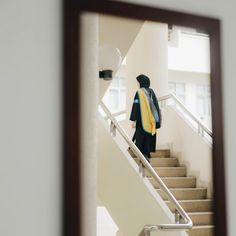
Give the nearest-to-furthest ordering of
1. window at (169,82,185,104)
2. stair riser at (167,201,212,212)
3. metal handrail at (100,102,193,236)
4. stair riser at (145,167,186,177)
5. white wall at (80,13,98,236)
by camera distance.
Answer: white wall at (80,13,98,236), metal handrail at (100,102,193,236), stair riser at (167,201,212,212), stair riser at (145,167,186,177), window at (169,82,185,104)

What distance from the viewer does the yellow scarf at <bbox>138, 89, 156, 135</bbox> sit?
325 cm

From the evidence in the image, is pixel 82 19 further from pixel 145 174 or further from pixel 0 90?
pixel 145 174

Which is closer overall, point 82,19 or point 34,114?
point 34,114

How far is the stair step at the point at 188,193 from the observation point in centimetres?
341

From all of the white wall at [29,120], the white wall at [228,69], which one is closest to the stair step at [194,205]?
the white wall at [228,69]

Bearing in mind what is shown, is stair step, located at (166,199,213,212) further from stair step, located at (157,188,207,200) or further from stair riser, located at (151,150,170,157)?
stair riser, located at (151,150,170,157)

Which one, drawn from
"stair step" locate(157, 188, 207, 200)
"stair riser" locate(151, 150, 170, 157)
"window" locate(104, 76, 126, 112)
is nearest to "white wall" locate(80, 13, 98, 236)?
"stair step" locate(157, 188, 207, 200)

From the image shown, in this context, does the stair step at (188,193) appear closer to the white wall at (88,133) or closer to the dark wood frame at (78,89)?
the dark wood frame at (78,89)

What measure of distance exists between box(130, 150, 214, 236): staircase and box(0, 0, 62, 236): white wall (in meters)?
1.90

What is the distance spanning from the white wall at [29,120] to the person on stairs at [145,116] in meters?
1.78

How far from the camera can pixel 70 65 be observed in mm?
1542

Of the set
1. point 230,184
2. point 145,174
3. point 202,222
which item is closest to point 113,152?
point 145,174

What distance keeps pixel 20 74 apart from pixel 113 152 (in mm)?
2715

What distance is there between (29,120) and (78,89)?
225 millimetres
